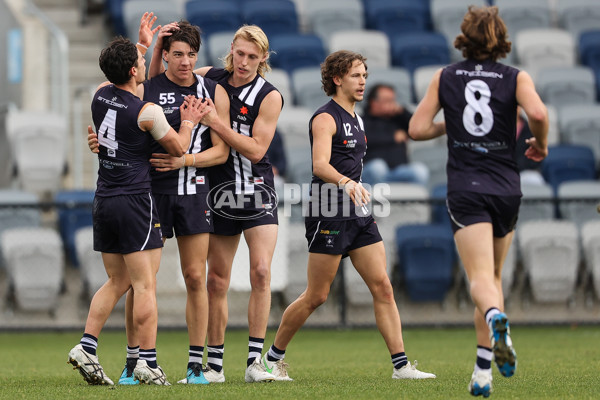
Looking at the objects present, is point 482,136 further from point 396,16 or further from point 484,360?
point 396,16

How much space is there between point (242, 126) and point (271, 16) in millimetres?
8912

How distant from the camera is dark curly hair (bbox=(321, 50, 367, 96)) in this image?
668 centimetres

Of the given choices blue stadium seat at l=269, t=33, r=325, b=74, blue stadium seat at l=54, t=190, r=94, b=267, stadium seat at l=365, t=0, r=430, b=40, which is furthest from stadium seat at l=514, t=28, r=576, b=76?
blue stadium seat at l=54, t=190, r=94, b=267

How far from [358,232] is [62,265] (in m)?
5.74

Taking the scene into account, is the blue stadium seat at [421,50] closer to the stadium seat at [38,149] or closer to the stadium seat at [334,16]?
the stadium seat at [334,16]

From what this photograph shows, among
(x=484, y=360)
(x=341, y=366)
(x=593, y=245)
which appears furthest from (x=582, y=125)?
(x=484, y=360)

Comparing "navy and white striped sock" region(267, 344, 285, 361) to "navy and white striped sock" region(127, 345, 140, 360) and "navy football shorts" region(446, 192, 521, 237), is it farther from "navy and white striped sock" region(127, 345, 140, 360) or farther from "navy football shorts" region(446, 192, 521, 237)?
"navy football shorts" region(446, 192, 521, 237)

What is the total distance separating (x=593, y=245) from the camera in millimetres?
11453

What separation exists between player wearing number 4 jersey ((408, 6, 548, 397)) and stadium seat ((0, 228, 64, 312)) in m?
6.68

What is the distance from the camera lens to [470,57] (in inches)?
217

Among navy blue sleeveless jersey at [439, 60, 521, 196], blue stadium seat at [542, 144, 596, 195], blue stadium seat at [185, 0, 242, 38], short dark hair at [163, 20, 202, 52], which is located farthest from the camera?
blue stadium seat at [185, 0, 242, 38]

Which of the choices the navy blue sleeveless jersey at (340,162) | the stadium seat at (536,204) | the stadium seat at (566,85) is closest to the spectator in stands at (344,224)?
the navy blue sleeveless jersey at (340,162)

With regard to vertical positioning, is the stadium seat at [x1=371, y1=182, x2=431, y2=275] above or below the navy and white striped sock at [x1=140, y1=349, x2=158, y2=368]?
above

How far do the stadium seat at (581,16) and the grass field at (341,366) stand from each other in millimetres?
5984
